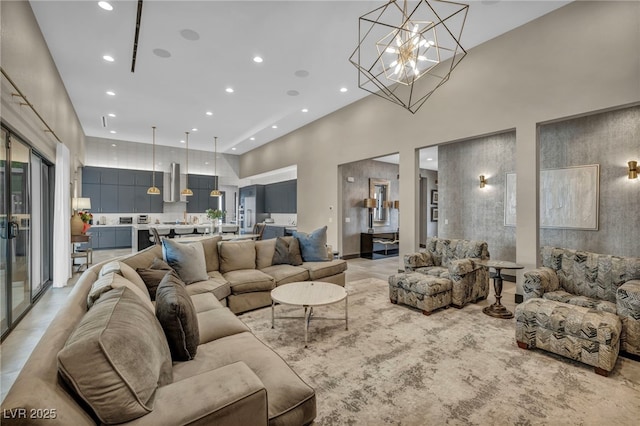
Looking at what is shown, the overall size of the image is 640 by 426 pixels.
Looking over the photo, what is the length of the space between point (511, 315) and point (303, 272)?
8.79ft

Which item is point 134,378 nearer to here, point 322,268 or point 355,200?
point 322,268

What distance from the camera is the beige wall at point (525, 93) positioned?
3.33 metres

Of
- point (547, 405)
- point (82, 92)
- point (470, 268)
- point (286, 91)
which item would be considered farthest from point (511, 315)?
point (82, 92)

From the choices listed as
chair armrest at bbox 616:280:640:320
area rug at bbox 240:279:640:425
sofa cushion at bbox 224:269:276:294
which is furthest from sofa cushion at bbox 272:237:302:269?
chair armrest at bbox 616:280:640:320

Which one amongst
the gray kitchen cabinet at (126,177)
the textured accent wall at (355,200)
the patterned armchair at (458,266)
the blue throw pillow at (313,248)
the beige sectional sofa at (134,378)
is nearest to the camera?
the beige sectional sofa at (134,378)

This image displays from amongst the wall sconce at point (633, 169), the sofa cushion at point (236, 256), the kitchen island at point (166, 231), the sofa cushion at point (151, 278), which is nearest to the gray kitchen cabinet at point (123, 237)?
the kitchen island at point (166, 231)

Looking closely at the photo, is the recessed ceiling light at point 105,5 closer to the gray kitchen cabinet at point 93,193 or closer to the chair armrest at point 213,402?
the chair armrest at point 213,402

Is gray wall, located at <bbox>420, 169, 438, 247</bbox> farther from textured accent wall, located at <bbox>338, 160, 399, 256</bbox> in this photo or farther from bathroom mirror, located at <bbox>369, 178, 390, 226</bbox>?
textured accent wall, located at <bbox>338, 160, 399, 256</bbox>

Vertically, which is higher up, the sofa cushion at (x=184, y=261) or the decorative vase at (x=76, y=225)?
the decorative vase at (x=76, y=225)

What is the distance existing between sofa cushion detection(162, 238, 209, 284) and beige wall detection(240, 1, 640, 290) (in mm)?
3650

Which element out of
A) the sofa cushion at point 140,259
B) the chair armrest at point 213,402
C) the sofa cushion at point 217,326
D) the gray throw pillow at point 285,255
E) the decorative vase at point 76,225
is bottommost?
the sofa cushion at point 217,326

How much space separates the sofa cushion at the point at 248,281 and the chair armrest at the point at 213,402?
2.29 meters

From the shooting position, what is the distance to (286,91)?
603 cm

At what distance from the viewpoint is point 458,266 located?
380cm
